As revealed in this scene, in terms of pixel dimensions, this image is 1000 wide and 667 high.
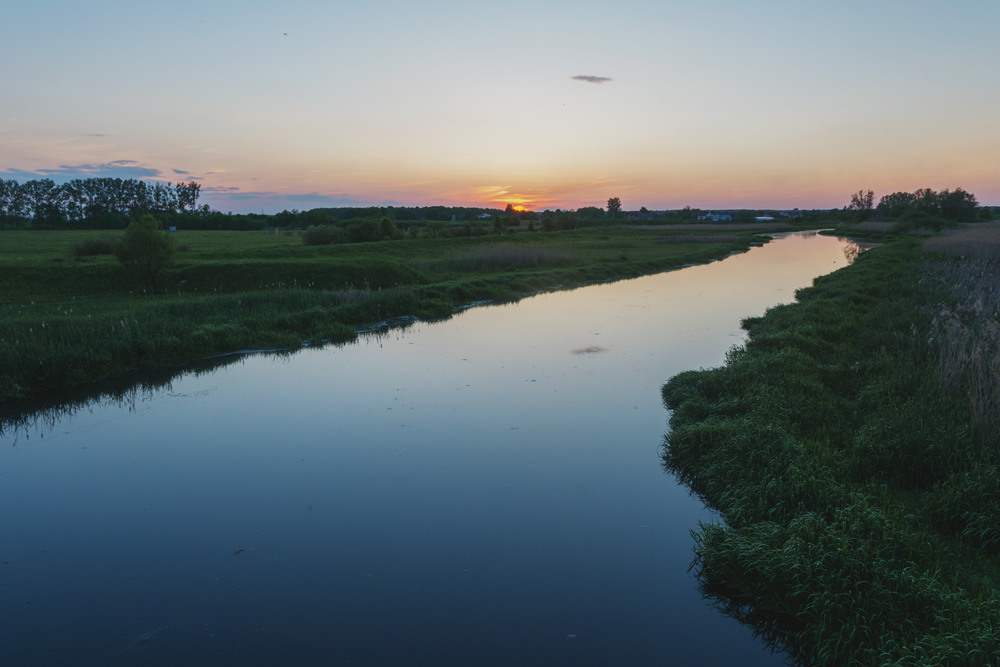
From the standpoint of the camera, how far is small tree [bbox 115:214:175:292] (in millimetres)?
23125

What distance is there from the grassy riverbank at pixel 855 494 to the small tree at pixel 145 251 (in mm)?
22201

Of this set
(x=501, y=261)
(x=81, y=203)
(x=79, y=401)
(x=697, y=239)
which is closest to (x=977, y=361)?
(x=79, y=401)

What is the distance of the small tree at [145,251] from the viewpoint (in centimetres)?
2312

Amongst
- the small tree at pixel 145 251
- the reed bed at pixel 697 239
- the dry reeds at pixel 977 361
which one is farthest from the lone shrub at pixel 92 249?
the reed bed at pixel 697 239

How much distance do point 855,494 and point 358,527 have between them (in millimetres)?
5569

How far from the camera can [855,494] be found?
6020 millimetres

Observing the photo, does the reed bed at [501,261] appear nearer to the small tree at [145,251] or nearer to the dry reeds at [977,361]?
the small tree at [145,251]

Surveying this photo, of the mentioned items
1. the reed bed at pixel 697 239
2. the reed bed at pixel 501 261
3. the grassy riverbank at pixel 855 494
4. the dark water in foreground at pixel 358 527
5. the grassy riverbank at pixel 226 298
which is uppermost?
the reed bed at pixel 697 239

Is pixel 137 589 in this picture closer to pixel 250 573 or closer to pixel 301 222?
pixel 250 573

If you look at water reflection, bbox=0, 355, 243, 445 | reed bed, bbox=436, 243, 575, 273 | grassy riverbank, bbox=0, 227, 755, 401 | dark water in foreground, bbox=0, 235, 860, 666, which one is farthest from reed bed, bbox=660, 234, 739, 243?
water reflection, bbox=0, 355, 243, 445

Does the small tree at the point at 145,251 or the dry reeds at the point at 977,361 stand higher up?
the small tree at the point at 145,251

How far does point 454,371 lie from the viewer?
43.7ft

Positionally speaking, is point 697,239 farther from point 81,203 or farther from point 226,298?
point 81,203

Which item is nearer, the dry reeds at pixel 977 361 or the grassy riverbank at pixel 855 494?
the grassy riverbank at pixel 855 494
